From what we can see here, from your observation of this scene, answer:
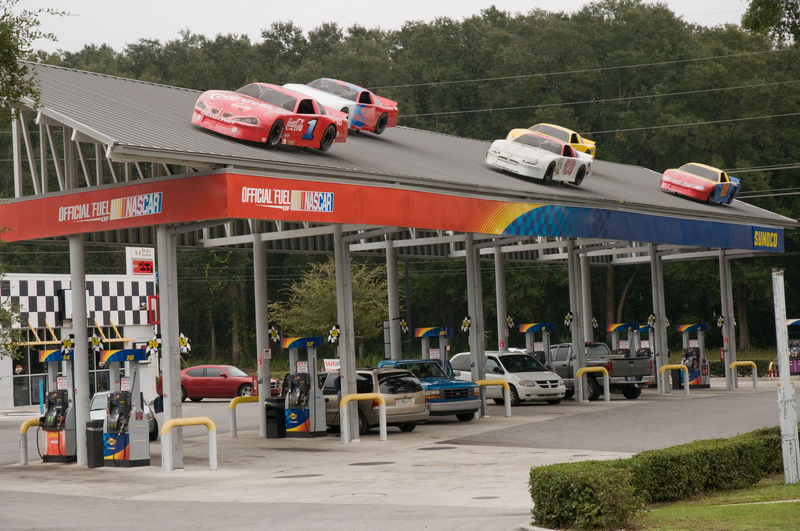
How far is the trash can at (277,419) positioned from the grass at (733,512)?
1174 centimetres

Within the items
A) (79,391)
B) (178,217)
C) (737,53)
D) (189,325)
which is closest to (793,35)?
(178,217)

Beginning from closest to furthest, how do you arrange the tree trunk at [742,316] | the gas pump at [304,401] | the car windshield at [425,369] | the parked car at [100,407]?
the gas pump at [304,401] < the parked car at [100,407] < the car windshield at [425,369] < the tree trunk at [742,316]

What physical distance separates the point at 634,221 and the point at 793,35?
6652 mm

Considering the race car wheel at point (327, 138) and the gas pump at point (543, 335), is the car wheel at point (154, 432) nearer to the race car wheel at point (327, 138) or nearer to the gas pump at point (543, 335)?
the race car wheel at point (327, 138)

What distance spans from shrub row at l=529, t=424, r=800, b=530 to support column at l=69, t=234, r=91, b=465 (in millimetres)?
10444

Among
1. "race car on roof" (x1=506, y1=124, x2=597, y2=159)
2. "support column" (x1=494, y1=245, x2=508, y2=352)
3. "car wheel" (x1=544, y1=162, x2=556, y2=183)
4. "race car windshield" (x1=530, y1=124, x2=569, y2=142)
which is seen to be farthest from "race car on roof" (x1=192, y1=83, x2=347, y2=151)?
"support column" (x1=494, y1=245, x2=508, y2=352)

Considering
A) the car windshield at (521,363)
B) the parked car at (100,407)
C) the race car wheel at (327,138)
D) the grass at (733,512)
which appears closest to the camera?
the grass at (733,512)

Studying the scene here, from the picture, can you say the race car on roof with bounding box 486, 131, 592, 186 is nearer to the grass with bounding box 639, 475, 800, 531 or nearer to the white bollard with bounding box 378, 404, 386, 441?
the white bollard with bounding box 378, 404, 386, 441

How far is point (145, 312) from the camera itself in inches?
1476

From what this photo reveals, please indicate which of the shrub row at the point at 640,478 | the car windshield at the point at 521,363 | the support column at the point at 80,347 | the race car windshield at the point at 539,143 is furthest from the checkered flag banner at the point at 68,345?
the race car windshield at the point at 539,143

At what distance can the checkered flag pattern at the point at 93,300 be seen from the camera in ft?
117

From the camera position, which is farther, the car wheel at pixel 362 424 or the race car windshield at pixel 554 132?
the race car windshield at pixel 554 132

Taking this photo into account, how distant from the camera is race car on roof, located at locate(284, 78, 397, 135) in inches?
953

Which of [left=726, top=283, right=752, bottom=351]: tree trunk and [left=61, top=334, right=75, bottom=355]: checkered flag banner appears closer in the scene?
[left=61, top=334, right=75, bottom=355]: checkered flag banner
